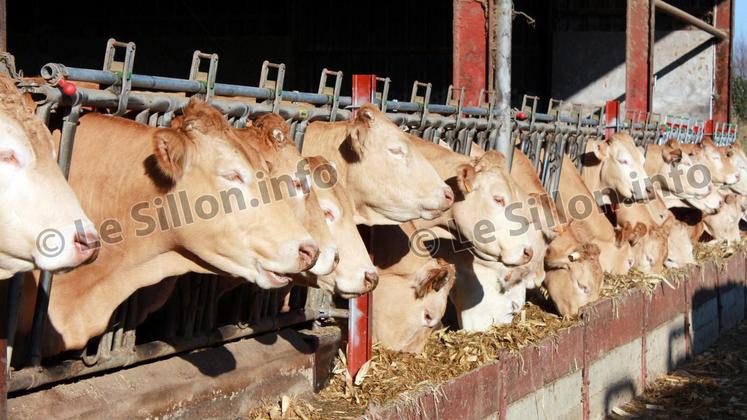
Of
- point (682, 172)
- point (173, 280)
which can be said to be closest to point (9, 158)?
point (173, 280)

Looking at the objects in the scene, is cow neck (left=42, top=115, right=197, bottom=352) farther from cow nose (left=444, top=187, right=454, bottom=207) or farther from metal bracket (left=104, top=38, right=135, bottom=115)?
cow nose (left=444, top=187, right=454, bottom=207)

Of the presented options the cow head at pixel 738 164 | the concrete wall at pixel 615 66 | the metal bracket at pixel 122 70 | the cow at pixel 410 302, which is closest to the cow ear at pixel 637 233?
the cow at pixel 410 302

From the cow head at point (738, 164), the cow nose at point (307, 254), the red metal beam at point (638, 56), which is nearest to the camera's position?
the cow nose at point (307, 254)

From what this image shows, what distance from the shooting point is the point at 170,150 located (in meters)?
4.53

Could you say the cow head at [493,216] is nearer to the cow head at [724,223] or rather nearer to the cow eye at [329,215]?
the cow eye at [329,215]

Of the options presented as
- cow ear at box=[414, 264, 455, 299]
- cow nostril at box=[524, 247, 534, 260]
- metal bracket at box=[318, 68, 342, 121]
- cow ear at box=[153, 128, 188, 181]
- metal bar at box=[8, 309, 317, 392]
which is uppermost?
metal bracket at box=[318, 68, 342, 121]

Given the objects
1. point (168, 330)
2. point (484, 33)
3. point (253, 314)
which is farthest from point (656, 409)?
point (168, 330)

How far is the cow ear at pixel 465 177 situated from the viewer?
736 centimetres

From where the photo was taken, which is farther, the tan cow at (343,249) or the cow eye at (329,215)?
the cow eye at (329,215)

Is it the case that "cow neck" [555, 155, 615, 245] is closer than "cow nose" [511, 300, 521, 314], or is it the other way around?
"cow nose" [511, 300, 521, 314]

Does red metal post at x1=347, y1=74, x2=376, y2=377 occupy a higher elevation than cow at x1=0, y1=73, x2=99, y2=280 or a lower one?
lower

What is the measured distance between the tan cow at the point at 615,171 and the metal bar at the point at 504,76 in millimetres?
2578

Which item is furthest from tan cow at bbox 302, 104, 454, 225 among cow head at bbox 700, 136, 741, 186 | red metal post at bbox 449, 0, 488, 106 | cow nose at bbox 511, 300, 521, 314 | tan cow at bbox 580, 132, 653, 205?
cow head at bbox 700, 136, 741, 186

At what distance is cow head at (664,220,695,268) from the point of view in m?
12.8
